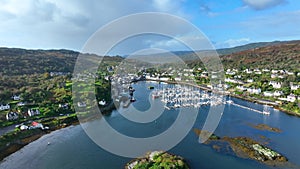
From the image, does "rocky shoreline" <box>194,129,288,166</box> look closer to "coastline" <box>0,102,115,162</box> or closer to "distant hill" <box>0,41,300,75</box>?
"coastline" <box>0,102,115,162</box>

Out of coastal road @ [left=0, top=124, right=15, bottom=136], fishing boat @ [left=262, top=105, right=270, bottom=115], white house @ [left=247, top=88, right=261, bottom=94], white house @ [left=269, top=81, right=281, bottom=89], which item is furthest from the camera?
white house @ [left=269, top=81, right=281, bottom=89]

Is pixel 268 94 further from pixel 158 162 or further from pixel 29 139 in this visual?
pixel 29 139

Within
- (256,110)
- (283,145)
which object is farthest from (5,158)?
(256,110)

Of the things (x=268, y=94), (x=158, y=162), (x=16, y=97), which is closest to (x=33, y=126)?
(x=16, y=97)

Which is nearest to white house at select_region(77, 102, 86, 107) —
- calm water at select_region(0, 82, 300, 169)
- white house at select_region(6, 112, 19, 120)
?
calm water at select_region(0, 82, 300, 169)

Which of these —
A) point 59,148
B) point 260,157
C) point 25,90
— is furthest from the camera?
point 25,90

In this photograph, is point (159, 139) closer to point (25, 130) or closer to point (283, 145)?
point (283, 145)
